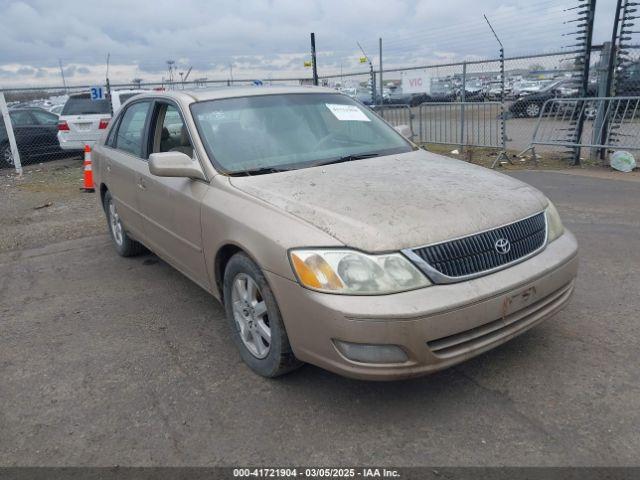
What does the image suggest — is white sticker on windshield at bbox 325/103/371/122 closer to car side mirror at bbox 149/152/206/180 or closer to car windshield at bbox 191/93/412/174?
car windshield at bbox 191/93/412/174

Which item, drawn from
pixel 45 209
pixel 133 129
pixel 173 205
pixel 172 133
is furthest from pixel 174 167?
pixel 45 209

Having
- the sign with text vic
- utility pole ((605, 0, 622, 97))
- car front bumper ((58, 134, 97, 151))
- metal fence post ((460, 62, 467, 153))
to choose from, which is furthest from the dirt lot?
the sign with text vic

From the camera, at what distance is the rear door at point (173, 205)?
359cm

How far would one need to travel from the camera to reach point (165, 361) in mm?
3451

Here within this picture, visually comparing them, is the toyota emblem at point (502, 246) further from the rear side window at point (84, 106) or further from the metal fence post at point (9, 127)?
the rear side window at point (84, 106)

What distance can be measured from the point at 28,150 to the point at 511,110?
1195 cm

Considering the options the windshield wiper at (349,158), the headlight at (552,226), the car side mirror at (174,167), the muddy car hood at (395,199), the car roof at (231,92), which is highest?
the car roof at (231,92)

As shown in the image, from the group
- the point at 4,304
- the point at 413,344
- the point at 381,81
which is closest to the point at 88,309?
the point at 4,304

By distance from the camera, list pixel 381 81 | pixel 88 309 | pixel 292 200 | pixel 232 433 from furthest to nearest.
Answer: pixel 381 81, pixel 88 309, pixel 292 200, pixel 232 433

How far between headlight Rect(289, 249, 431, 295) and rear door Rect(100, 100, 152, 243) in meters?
2.33

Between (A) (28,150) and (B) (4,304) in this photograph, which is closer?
(B) (4,304)

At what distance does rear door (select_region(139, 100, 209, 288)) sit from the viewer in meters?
3.59

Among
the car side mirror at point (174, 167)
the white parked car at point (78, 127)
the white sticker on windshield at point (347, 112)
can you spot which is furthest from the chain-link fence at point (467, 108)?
the car side mirror at point (174, 167)

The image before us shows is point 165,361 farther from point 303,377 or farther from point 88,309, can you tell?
point 88,309
